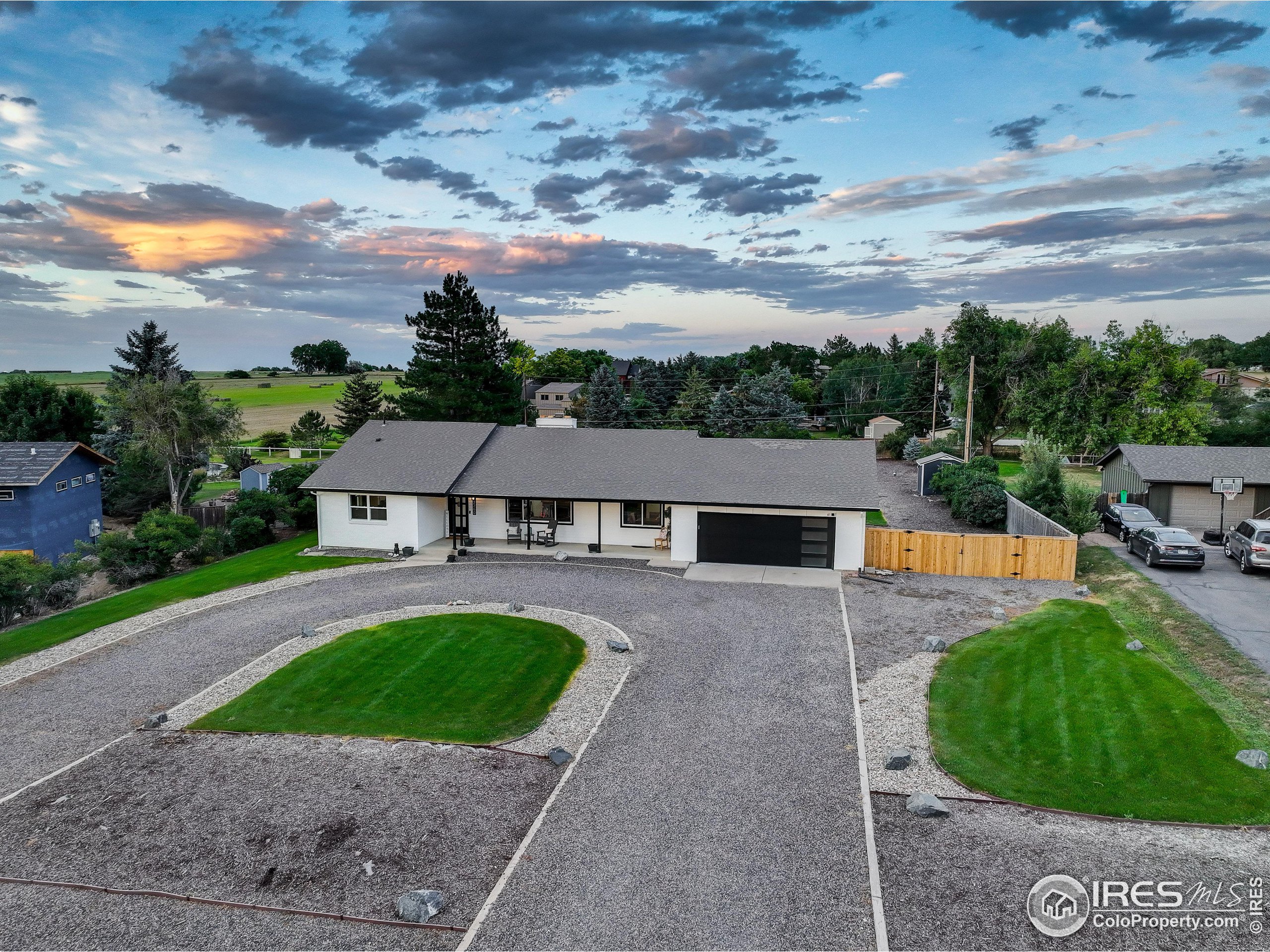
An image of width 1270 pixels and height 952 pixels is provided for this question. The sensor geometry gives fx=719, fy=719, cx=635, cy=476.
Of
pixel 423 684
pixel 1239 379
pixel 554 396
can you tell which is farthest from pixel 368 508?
pixel 1239 379

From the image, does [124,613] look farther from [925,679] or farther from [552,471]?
[925,679]

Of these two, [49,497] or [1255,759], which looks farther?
[49,497]

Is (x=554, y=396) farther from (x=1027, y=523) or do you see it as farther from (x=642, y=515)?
(x=1027, y=523)

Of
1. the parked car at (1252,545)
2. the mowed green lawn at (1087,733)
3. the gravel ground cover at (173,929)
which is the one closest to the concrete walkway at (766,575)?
the mowed green lawn at (1087,733)

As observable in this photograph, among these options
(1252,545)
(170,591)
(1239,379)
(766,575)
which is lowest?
(170,591)

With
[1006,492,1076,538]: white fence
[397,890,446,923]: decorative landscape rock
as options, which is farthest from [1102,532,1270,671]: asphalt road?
[397,890,446,923]: decorative landscape rock

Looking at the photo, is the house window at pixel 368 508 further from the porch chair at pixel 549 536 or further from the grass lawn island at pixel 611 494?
the porch chair at pixel 549 536

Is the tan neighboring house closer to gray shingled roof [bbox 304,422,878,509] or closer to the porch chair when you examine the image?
gray shingled roof [bbox 304,422,878,509]
